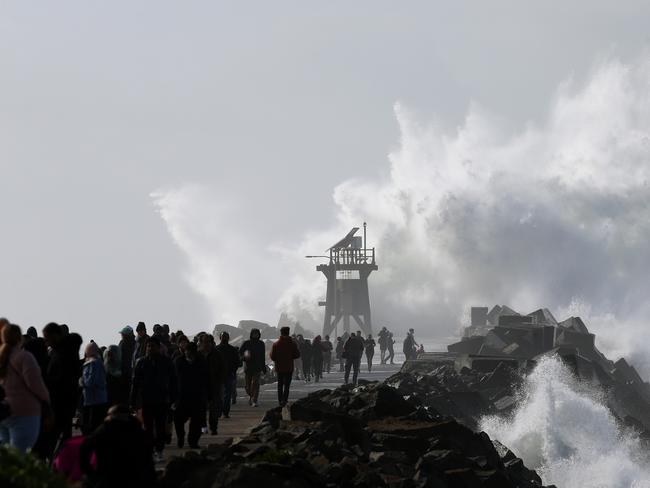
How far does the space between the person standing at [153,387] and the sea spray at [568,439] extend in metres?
13.3

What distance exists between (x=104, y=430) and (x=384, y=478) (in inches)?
229

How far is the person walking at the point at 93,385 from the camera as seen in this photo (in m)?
14.1

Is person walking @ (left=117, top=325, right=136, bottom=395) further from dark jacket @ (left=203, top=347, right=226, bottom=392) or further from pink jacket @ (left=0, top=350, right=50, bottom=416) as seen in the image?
pink jacket @ (left=0, top=350, right=50, bottom=416)

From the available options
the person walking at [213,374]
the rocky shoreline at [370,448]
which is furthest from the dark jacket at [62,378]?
the person walking at [213,374]

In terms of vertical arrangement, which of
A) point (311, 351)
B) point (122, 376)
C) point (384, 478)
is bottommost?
point (384, 478)

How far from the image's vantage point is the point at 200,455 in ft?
43.2

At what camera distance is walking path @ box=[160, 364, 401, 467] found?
18.5 metres

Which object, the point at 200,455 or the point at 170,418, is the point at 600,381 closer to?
the point at 170,418

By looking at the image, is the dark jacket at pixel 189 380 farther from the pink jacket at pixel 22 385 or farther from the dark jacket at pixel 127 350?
the pink jacket at pixel 22 385

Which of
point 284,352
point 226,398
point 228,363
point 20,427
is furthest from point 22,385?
point 226,398

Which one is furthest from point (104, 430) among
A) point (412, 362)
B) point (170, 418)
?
point (412, 362)

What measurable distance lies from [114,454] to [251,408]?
15330mm

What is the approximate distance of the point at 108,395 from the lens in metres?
15.6

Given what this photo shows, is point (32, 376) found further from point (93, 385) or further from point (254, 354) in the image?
point (254, 354)
